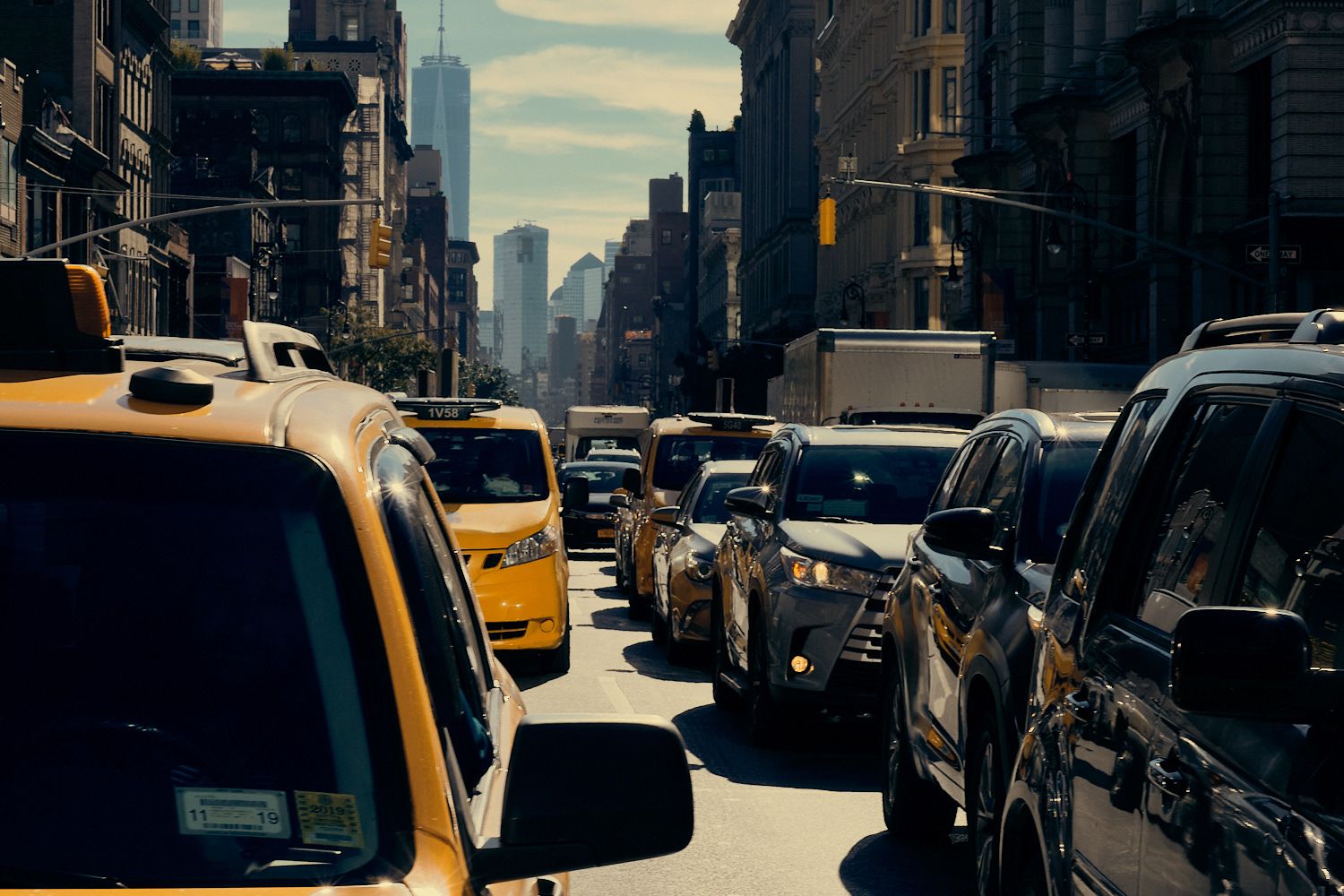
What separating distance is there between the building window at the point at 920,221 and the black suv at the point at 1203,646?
7684 cm

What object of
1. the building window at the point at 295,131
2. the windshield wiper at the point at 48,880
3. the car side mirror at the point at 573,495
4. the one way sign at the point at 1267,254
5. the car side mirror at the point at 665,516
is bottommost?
the car side mirror at the point at 665,516

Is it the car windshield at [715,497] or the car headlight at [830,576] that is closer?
the car headlight at [830,576]

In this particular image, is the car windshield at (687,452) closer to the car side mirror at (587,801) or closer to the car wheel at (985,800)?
the car wheel at (985,800)

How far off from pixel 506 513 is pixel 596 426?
121 feet

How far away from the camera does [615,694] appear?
47.1 feet

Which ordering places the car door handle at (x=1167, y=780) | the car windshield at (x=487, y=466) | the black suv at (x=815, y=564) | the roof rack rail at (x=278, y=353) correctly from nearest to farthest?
the roof rack rail at (x=278, y=353)
the car door handle at (x=1167, y=780)
the black suv at (x=815, y=564)
the car windshield at (x=487, y=466)

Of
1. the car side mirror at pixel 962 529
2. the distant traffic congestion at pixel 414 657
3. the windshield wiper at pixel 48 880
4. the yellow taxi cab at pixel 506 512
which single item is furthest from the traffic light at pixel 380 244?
the windshield wiper at pixel 48 880

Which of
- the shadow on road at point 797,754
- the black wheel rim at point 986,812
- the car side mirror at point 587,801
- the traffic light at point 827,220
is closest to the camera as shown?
the car side mirror at point 587,801

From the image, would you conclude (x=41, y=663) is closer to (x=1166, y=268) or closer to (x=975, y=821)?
(x=975, y=821)

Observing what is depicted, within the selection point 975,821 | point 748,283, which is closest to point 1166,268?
point 975,821

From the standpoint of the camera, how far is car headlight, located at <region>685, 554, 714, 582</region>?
15.8 metres

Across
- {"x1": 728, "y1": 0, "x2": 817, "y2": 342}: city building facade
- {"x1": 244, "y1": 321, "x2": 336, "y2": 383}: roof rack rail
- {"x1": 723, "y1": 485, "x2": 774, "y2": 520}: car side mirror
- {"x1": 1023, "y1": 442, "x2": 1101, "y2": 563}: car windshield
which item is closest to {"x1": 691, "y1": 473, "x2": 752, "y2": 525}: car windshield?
{"x1": 723, "y1": 485, "x2": 774, "y2": 520}: car side mirror

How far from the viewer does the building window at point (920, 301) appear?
81.0m

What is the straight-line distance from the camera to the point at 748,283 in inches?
5910
